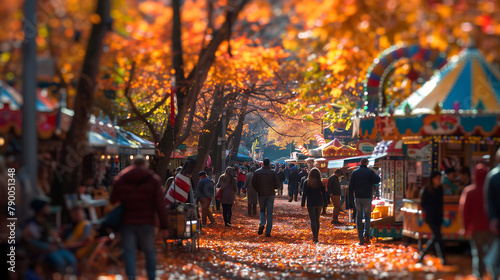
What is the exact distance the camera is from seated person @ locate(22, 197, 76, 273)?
711 cm

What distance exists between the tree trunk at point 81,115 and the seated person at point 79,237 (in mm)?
888

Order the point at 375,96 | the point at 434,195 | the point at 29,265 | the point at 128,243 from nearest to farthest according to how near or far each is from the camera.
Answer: the point at 29,265, the point at 128,243, the point at 434,195, the point at 375,96

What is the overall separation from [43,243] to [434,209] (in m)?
6.87

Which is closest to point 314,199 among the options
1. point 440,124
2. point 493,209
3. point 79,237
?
point 440,124

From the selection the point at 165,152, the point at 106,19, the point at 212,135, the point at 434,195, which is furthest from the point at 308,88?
the point at 212,135

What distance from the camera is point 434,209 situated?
444 inches

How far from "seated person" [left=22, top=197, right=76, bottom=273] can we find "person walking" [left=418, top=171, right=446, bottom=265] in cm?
639

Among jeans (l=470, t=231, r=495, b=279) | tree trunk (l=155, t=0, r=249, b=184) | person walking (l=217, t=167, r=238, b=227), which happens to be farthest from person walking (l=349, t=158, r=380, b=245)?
jeans (l=470, t=231, r=495, b=279)

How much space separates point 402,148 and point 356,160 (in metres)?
11.4

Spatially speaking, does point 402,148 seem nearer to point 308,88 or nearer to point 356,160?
point 308,88

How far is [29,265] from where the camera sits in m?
7.05

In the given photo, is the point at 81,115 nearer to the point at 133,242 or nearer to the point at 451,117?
the point at 133,242

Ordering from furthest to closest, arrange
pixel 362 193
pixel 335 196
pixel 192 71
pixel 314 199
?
pixel 335 196 < pixel 314 199 < pixel 362 193 < pixel 192 71

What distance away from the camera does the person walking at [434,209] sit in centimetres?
1120
